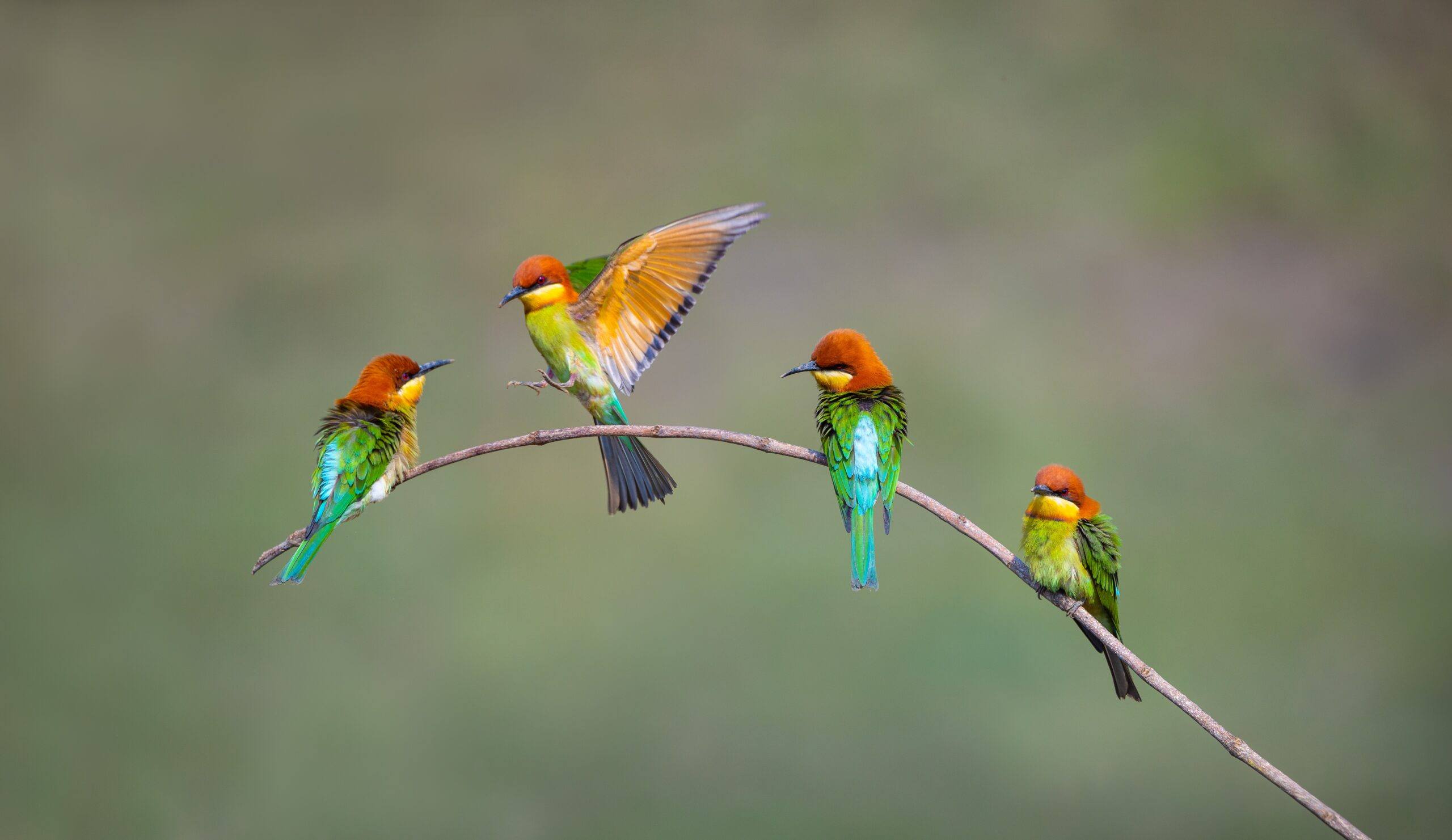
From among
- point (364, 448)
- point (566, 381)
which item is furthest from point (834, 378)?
point (364, 448)

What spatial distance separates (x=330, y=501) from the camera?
1521mm

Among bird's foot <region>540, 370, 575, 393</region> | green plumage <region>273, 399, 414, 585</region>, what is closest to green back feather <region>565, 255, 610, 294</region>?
bird's foot <region>540, 370, 575, 393</region>

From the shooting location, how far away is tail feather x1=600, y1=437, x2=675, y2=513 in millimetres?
1825

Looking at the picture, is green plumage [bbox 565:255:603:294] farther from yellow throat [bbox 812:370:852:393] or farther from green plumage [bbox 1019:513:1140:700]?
green plumage [bbox 1019:513:1140:700]

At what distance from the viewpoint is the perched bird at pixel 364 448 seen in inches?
58.9

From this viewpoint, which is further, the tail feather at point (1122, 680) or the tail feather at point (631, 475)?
the tail feather at point (631, 475)

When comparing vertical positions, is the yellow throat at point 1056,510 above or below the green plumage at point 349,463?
above

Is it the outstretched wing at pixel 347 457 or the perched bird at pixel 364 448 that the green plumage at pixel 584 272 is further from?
the outstretched wing at pixel 347 457

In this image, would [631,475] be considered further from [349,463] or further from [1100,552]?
[1100,552]

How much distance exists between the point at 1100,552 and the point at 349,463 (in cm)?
103

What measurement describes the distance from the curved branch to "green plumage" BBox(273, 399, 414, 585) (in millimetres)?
110

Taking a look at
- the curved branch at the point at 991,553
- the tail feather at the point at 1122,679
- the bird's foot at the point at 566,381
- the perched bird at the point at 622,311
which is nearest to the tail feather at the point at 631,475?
the perched bird at the point at 622,311

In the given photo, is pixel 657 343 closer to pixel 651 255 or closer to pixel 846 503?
pixel 651 255

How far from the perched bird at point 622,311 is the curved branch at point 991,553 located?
405 mm
